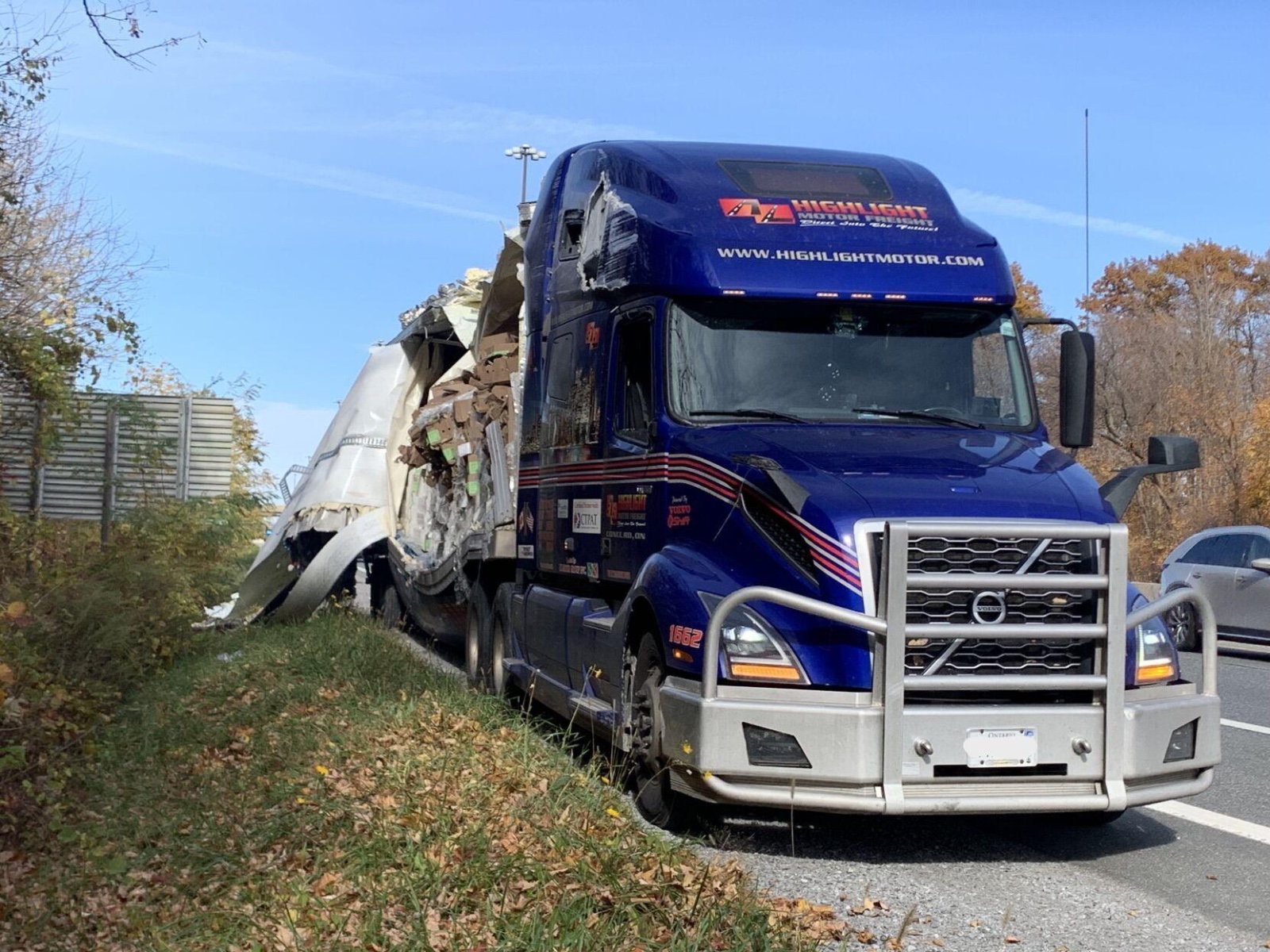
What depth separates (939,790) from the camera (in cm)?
638

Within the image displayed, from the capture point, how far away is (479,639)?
12.4 m

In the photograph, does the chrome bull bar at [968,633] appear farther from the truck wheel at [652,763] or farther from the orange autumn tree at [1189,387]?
the orange autumn tree at [1189,387]

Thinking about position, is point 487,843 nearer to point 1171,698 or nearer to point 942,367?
point 1171,698

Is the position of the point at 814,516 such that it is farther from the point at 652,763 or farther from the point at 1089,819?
the point at 1089,819

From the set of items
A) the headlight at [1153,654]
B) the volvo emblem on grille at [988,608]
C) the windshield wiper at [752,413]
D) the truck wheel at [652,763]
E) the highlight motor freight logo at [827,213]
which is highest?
the highlight motor freight logo at [827,213]

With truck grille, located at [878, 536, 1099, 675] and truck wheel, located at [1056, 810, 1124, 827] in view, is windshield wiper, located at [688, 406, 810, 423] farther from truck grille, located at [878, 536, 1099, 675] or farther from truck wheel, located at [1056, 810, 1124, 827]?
truck wheel, located at [1056, 810, 1124, 827]

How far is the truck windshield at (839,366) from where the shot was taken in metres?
7.89

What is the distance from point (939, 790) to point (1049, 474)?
1.62 metres

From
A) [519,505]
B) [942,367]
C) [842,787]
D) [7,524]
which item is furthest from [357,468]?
[842,787]

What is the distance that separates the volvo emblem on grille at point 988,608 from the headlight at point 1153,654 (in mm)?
764

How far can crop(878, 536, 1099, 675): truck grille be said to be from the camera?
21.2 ft

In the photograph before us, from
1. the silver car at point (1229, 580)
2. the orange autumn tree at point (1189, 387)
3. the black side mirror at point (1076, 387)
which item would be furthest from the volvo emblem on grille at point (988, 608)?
the orange autumn tree at point (1189, 387)

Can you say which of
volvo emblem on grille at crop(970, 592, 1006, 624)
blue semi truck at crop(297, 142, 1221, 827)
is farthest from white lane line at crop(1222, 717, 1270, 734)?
volvo emblem on grille at crop(970, 592, 1006, 624)

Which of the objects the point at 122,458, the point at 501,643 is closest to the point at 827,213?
the point at 501,643
